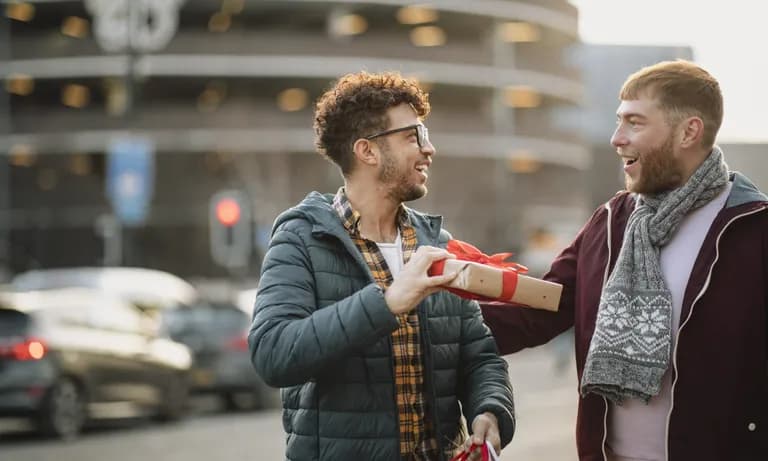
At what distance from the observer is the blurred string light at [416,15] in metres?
64.2

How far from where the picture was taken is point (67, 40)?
61.6m

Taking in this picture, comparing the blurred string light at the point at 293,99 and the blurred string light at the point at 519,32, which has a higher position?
the blurred string light at the point at 519,32

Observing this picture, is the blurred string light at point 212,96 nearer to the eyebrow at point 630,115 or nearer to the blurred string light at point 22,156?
the blurred string light at point 22,156

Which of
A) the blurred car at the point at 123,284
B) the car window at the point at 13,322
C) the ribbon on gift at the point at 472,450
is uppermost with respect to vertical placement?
the blurred car at the point at 123,284

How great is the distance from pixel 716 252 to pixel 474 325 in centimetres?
84

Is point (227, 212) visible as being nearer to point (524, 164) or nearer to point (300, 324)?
point (300, 324)

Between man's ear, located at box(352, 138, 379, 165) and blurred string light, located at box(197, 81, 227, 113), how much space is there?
2277 inches

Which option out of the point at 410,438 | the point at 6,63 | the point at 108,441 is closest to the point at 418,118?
the point at 410,438

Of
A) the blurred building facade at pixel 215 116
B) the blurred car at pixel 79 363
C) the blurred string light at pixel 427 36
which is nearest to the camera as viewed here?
the blurred car at pixel 79 363

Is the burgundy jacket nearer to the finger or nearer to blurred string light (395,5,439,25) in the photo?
the finger

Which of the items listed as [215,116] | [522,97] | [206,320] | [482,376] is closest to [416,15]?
[522,97]

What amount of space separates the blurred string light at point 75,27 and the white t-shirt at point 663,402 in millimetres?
60888

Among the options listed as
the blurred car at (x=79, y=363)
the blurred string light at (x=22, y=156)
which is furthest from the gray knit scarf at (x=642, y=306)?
the blurred string light at (x=22, y=156)

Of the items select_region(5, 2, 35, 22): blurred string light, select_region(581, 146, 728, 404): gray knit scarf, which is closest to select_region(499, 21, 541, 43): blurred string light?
select_region(5, 2, 35, 22): blurred string light
